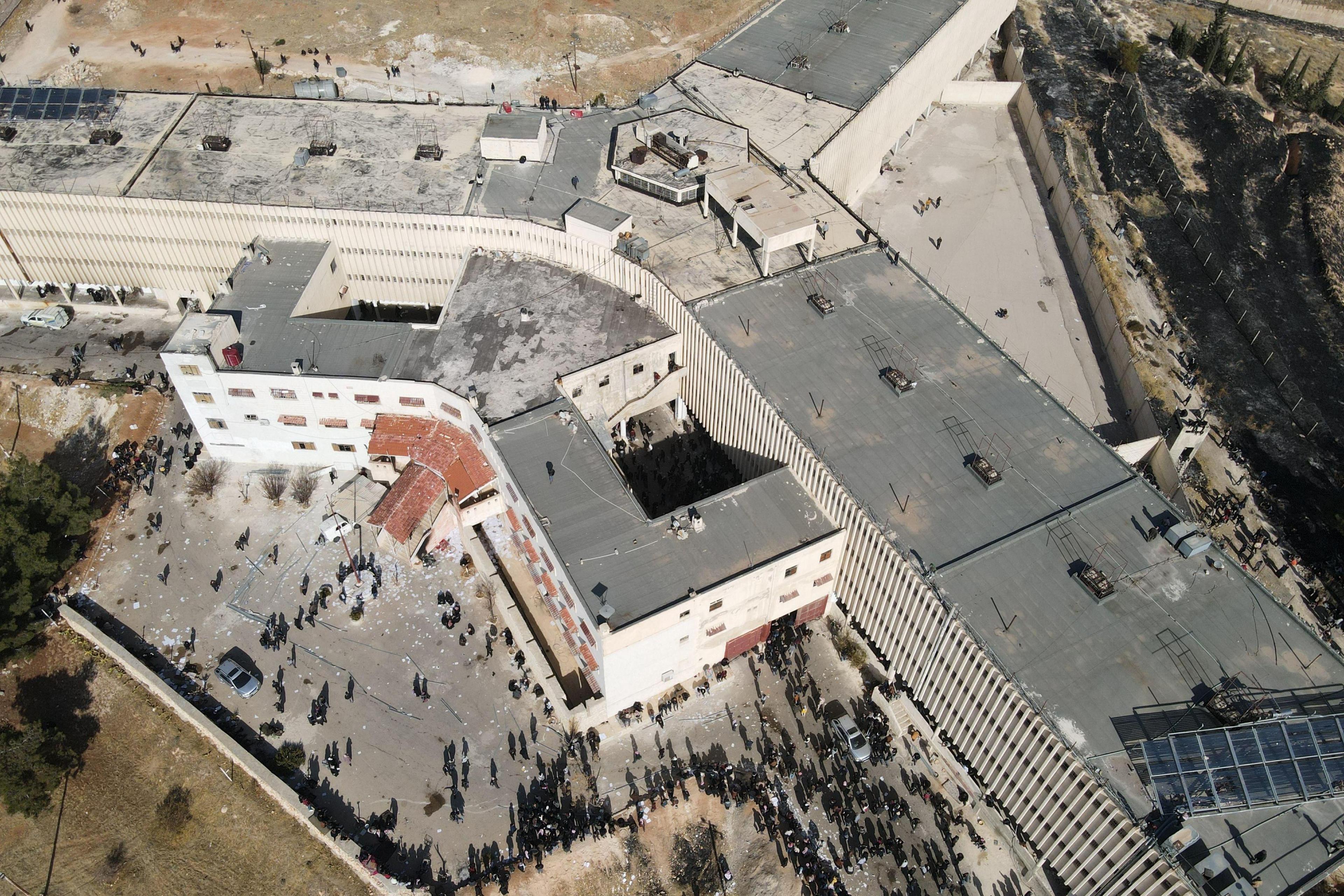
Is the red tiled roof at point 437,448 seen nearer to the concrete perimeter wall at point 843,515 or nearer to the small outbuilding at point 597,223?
the concrete perimeter wall at point 843,515

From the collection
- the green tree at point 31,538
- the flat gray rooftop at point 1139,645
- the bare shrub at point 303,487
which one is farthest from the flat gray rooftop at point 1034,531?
the green tree at point 31,538

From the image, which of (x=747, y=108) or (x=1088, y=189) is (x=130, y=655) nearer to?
(x=747, y=108)

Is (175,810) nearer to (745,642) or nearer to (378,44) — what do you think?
(745,642)

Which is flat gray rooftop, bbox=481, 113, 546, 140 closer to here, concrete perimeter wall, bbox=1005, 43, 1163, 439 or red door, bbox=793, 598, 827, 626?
red door, bbox=793, 598, 827, 626

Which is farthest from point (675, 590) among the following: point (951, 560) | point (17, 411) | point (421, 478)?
point (17, 411)

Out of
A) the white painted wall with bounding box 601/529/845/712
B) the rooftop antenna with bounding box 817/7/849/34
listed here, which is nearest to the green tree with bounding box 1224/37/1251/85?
the rooftop antenna with bounding box 817/7/849/34
